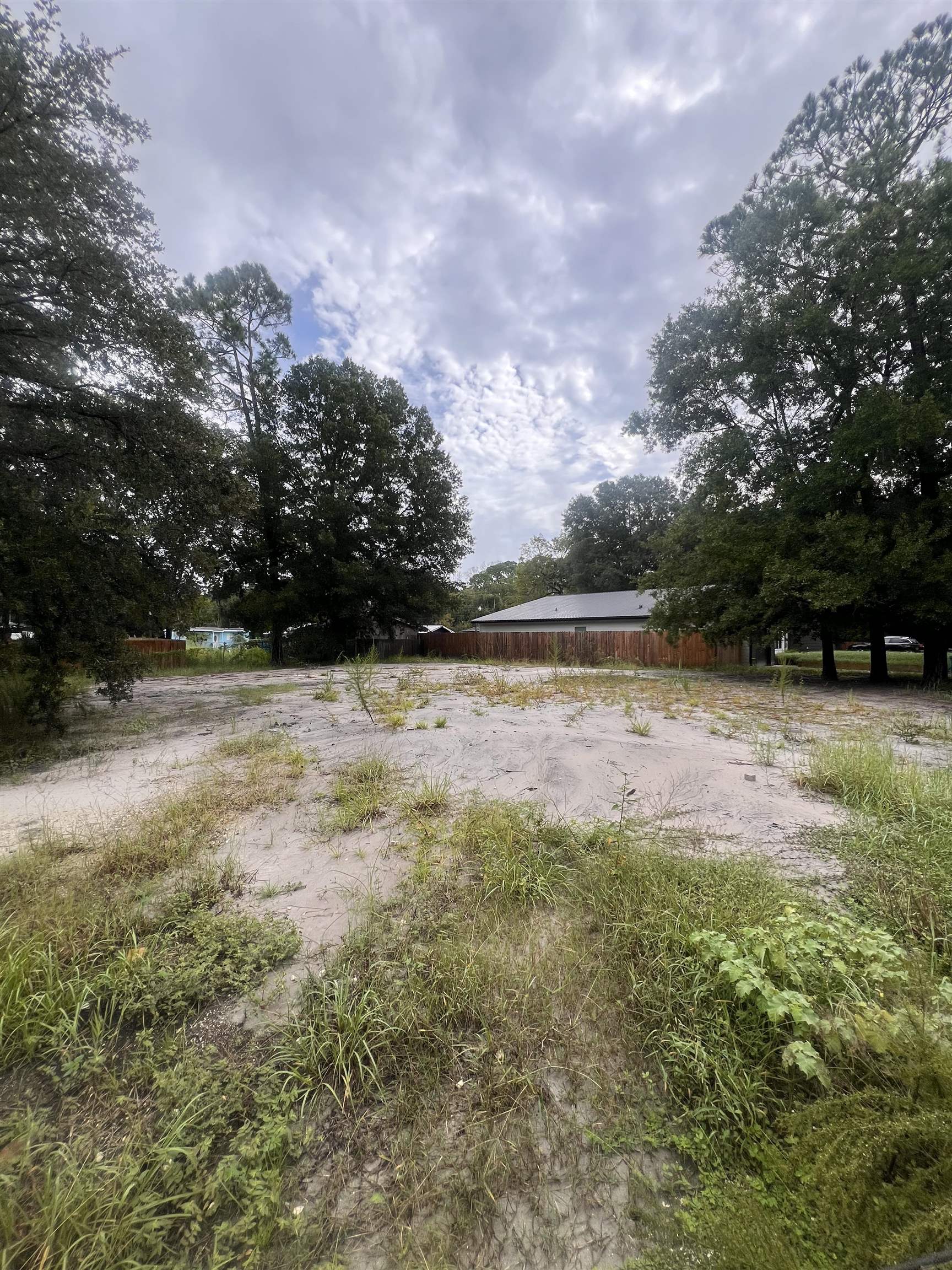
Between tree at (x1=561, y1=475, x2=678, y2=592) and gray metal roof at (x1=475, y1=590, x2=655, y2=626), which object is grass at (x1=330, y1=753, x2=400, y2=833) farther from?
tree at (x1=561, y1=475, x2=678, y2=592)

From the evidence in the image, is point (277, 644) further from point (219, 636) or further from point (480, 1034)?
point (219, 636)

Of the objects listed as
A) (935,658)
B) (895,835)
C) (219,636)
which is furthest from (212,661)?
(219,636)

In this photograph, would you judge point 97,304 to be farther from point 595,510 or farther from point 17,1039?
point 595,510

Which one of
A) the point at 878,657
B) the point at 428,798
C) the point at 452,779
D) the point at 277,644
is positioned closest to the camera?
the point at 428,798

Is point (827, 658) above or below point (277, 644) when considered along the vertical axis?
below

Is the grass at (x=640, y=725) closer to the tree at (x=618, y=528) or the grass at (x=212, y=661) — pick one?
the grass at (x=212, y=661)

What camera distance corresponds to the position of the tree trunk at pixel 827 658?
38.7 feet

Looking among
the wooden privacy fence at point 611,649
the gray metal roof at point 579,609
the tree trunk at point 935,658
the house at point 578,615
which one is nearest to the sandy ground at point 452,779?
the tree trunk at point 935,658

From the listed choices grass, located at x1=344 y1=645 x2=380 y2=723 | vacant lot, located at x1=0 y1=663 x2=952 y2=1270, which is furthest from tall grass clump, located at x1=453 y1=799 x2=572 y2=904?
grass, located at x1=344 y1=645 x2=380 y2=723

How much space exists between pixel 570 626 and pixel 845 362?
13866mm

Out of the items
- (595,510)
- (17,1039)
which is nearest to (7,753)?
(17,1039)

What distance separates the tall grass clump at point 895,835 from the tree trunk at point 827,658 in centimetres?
981

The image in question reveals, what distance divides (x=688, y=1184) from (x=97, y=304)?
8.50 metres

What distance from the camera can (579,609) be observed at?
2348cm
